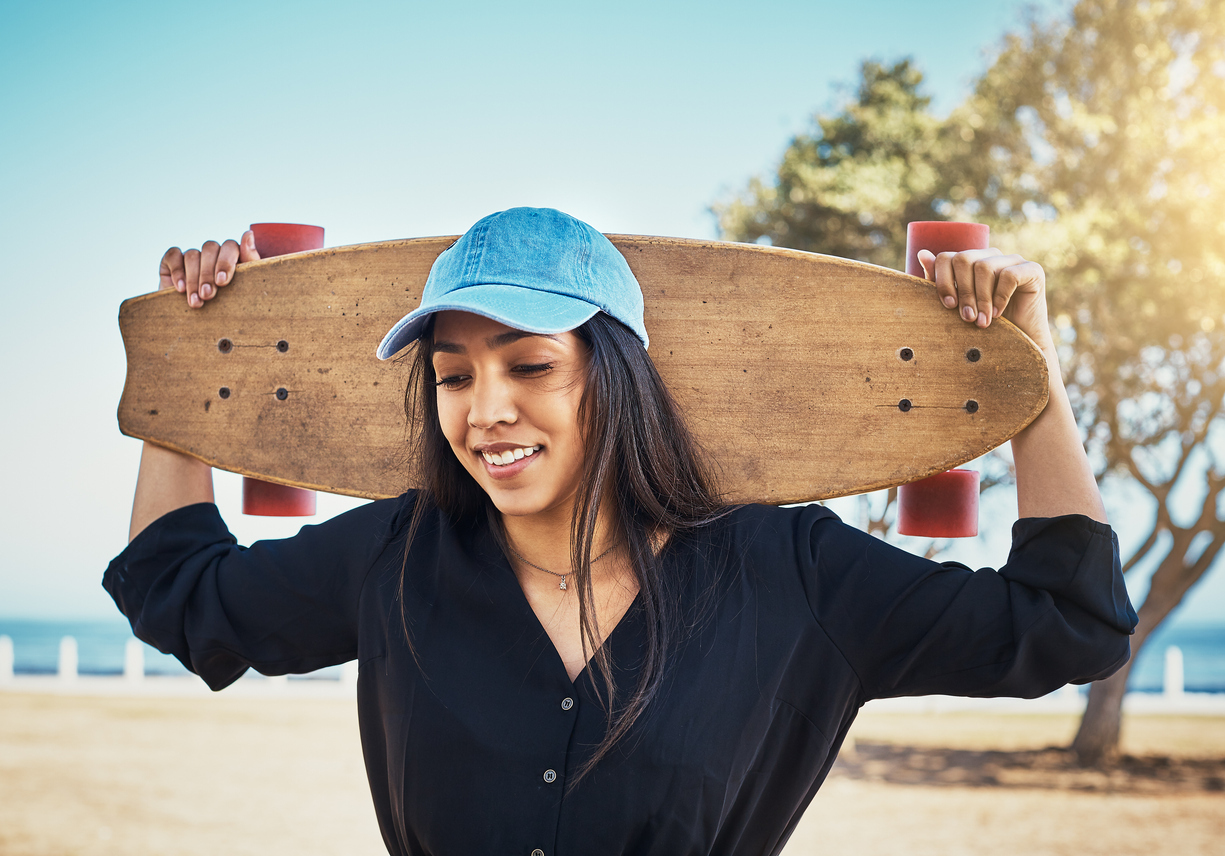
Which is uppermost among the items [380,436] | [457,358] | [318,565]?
[457,358]

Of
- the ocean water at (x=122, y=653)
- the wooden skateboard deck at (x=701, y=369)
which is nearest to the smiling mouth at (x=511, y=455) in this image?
the wooden skateboard deck at (x=701, y=369)

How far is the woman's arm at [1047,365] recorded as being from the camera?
1.45 m

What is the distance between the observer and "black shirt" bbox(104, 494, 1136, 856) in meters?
1.30

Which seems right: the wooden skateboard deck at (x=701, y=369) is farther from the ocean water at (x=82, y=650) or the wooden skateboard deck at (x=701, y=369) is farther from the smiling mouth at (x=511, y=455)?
the ocean water at (x=82, y=650)

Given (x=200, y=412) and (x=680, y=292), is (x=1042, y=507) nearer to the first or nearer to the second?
(x=680, y=292)

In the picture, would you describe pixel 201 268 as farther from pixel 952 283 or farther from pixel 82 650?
pixel 82 650

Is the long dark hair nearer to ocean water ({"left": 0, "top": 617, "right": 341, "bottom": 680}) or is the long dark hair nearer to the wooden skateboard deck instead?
the wooden skateboard deck

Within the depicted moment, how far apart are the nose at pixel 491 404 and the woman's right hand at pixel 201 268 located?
890 mm

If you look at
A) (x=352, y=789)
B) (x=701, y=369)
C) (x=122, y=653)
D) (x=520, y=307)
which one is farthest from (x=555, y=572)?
(x=122, y=653)

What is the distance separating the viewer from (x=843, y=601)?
1.41 meters

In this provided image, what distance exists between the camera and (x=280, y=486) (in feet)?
6.86

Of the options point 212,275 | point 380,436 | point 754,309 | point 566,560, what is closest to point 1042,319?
point 754,309

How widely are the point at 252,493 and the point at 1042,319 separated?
161 centimetres

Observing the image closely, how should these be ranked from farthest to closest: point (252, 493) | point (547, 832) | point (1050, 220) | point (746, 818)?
point (1050, 220)
point (252, 493)
point (746, 818)
point (547, 832)
